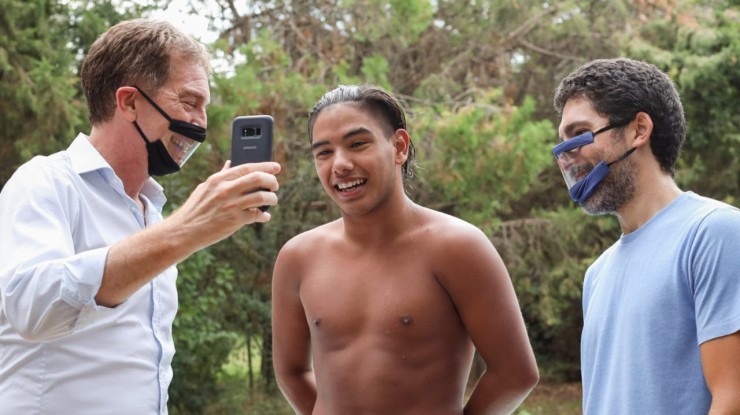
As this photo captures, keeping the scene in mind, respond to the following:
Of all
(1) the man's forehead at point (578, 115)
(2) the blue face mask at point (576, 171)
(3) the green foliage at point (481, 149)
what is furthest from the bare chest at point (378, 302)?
(3) the green foliage at point (481, 149)

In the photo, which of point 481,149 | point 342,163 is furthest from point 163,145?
point 481,149

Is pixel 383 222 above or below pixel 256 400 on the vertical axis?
above

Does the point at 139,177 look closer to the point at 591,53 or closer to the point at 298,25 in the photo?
the point at 298,25

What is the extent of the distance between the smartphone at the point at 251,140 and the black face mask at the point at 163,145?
1.16 feet

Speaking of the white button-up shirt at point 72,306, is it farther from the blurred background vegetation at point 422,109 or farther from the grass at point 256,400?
the grass at point 256,400

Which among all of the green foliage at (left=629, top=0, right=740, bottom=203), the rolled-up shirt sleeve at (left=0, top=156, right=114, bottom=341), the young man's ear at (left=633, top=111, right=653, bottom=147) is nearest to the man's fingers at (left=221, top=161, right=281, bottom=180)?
the rolled-up shirt sleeve at (left=0, top=156, right=114, bottom=341)

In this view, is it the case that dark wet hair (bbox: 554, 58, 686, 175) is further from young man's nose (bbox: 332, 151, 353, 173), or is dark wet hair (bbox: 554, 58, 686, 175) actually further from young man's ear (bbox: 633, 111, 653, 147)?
young man's nose (bbox: 332, 151, 353, 173)

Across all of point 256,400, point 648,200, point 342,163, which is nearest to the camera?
point 648,200

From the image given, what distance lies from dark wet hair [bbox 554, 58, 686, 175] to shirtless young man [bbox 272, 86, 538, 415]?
0.57 m

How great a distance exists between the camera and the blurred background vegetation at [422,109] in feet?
31.1

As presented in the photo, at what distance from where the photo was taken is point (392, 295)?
2.93m

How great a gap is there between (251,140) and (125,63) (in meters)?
0.56

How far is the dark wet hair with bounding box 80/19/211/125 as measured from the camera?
279 centimetres

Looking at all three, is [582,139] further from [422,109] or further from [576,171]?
[422,109]
